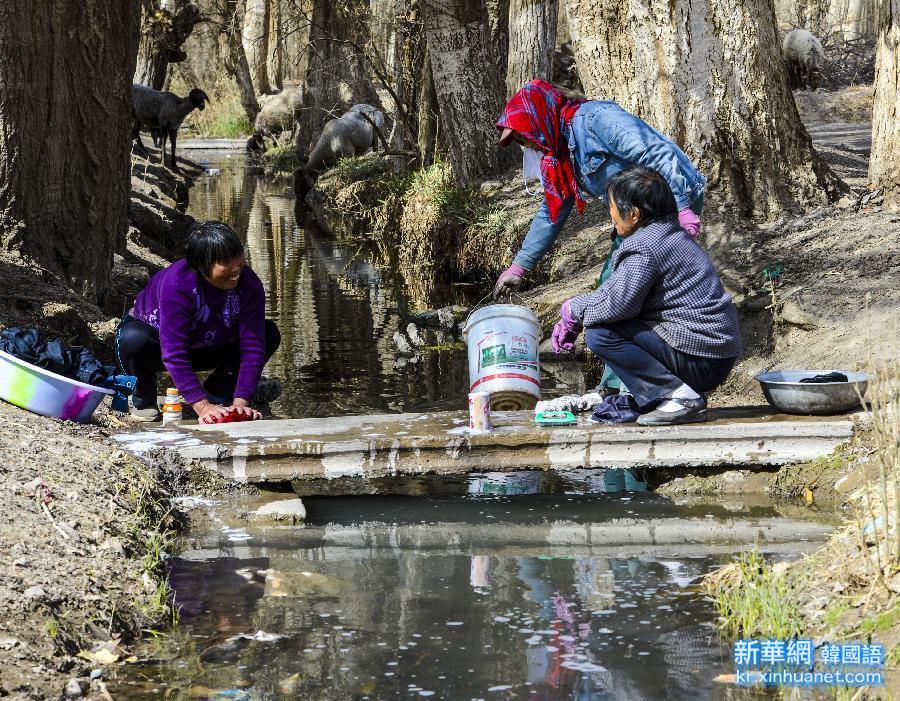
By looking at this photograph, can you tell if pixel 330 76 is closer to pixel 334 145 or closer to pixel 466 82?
pixel 334 145

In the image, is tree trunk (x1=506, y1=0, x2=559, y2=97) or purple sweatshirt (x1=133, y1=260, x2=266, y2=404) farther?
tree trunk (x1=506, y1=0, x2=559, y2=97)

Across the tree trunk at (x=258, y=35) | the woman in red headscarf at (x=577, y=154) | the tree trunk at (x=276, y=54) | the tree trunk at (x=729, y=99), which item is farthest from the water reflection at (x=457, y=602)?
the tree trunk at (x=258, y=35)

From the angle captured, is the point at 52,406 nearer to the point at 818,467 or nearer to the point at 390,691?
the point at 390,691

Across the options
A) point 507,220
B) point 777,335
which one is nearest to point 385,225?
point 507,220

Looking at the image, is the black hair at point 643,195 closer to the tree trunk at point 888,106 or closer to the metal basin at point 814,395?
the metal basin at point 814,395

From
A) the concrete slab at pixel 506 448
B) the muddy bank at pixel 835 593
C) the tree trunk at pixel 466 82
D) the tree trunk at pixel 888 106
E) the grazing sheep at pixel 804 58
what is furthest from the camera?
the grazing sheep at pixel 804 58

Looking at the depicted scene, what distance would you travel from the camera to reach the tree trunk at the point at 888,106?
881 cm

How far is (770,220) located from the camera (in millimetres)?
9070

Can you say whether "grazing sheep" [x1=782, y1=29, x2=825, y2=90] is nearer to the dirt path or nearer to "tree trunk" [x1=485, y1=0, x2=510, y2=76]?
the dirt path

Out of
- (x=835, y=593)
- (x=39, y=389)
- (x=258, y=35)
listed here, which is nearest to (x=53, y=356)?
(x=39, y=389)

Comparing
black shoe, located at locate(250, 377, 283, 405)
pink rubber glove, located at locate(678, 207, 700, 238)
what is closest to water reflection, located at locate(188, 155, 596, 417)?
black shoe, located at locate(250, 377, 283, 405)

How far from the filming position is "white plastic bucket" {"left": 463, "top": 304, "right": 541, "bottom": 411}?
6.27m

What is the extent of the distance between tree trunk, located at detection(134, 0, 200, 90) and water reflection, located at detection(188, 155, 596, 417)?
9.30 meters

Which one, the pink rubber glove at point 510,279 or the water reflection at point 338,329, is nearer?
the pink rubber glove at point 510,279
